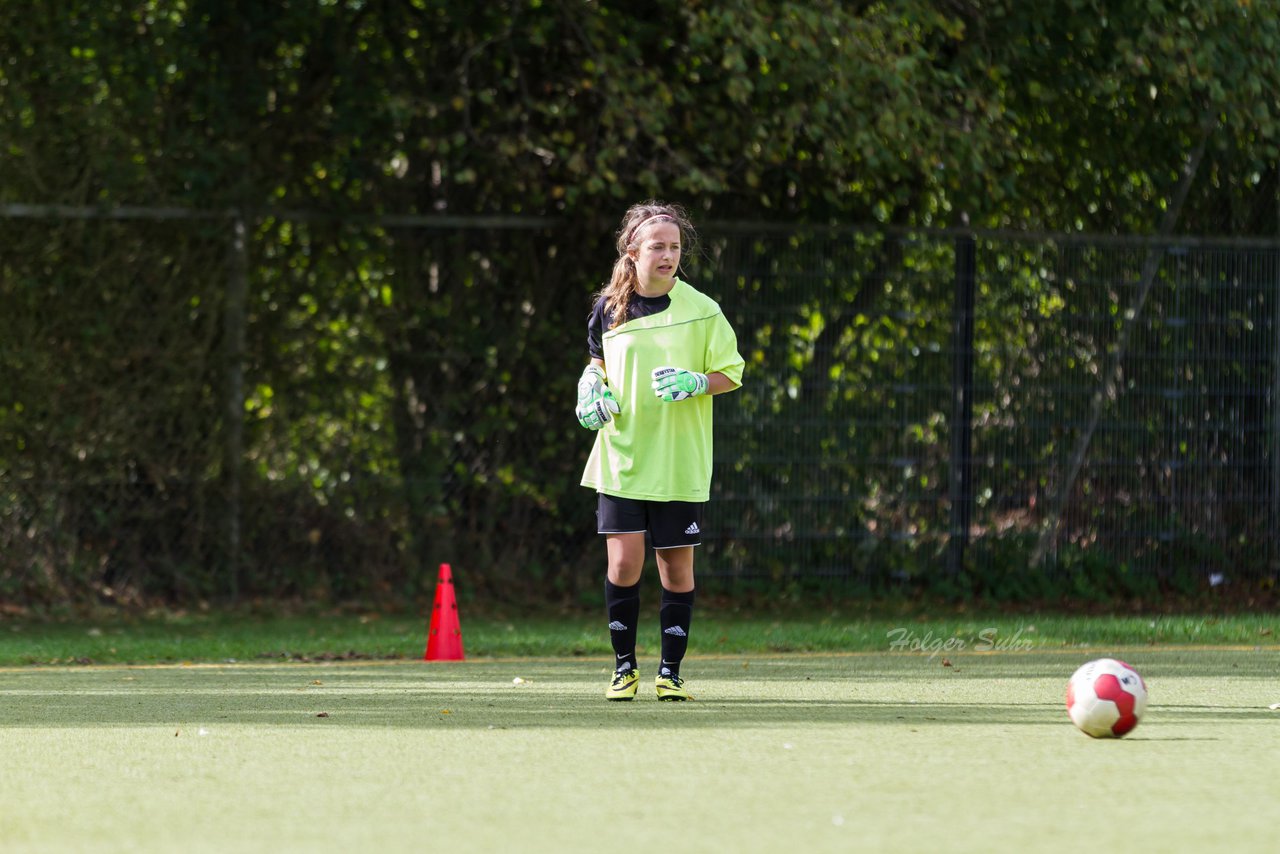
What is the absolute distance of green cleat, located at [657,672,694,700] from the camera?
7199mm

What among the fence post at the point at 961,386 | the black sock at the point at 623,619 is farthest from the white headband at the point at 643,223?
the fence post at the point at 961,386

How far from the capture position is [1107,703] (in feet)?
19.1

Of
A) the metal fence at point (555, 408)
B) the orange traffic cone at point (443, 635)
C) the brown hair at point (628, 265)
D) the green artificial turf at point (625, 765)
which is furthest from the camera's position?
the metal fence at point (555, 408)

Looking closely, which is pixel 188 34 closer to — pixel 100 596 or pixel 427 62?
pixel 427 62

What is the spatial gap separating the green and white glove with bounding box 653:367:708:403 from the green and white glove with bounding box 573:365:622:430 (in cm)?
22

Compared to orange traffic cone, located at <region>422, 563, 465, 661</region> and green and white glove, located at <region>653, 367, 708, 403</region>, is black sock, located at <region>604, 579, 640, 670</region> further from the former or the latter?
orange traffic cone, located at <region>422, 563, 465, 661</region>

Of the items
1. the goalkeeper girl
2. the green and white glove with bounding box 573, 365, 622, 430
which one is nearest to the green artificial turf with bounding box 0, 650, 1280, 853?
the goalkeeper girl

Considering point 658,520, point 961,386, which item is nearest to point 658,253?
point 658,520

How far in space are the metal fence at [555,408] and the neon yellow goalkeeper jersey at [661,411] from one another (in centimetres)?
532

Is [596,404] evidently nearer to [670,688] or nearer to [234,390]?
[670,688]

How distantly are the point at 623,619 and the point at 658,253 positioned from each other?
146 centimetres

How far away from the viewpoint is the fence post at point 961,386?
42.6 ft

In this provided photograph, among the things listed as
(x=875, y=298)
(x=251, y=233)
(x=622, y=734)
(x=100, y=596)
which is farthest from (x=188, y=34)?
(x=622, y=734)

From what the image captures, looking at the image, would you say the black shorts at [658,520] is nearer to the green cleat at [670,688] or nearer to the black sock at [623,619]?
the black sock at [623,619]
